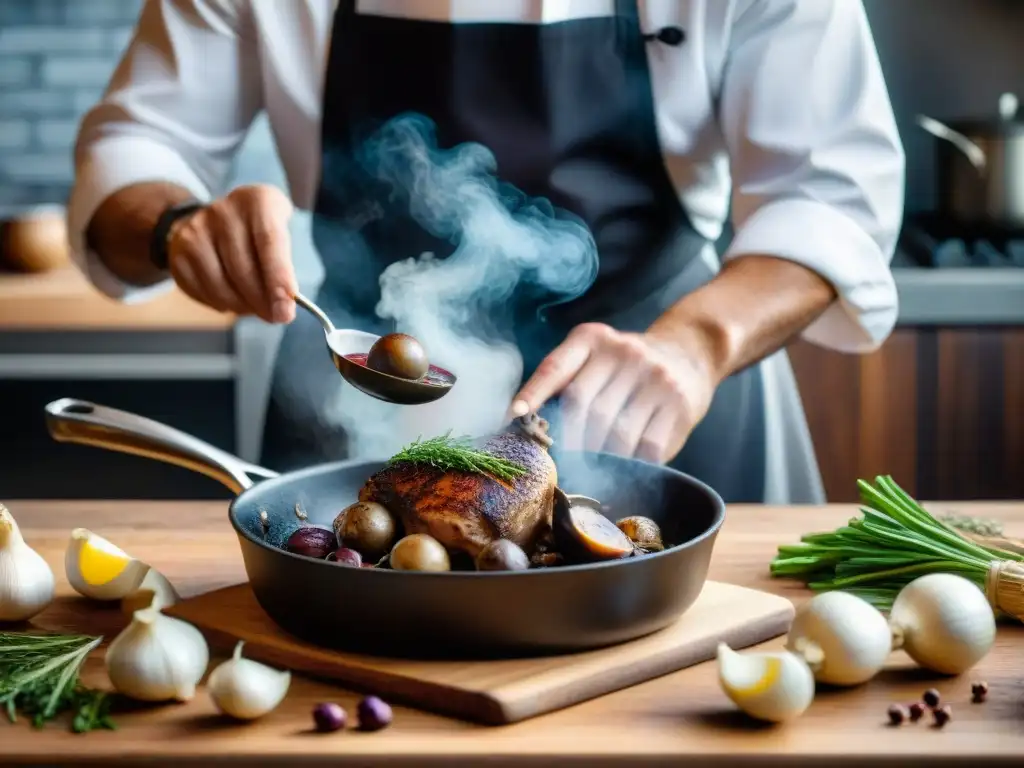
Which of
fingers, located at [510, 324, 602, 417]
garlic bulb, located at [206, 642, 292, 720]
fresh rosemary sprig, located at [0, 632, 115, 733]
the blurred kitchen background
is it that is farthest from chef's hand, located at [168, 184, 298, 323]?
the blurred kitchen background

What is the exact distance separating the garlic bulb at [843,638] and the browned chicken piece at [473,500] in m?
0.28

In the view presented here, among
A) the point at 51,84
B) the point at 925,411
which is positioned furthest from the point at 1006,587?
the point at 51,84

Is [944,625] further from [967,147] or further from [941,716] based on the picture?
[967,147]

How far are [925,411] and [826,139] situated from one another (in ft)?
3.95

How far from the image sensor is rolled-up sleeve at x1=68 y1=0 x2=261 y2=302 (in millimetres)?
2029

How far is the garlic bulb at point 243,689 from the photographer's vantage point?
97 cm

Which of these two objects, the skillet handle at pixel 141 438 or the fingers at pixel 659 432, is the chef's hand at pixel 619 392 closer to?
the fingers at pixel 659 432

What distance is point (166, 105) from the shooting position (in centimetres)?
211

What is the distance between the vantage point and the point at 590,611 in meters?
1.05

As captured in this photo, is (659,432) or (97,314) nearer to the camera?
(659,432)

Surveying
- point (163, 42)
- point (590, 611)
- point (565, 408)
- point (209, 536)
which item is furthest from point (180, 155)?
point (590, 611)

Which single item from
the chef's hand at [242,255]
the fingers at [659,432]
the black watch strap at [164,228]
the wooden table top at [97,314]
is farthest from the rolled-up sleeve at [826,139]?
the wooden table top at [97,314]

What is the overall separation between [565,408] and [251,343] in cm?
156

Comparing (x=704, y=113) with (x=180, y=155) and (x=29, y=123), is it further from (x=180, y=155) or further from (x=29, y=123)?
(x=29, y=123)
